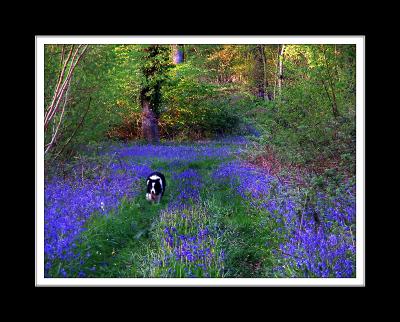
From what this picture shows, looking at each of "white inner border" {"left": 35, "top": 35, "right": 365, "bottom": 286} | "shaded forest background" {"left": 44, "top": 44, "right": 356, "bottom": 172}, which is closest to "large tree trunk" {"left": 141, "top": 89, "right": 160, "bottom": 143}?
"shaded forest background" {"left": 44, "top": 44, "right": 356, "bottom": 172}

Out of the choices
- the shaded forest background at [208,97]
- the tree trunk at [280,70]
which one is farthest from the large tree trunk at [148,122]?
the tree trunk at [280,70]

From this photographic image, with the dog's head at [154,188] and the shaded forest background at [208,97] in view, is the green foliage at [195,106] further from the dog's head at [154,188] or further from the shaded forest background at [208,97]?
the dog's head at [154,188]

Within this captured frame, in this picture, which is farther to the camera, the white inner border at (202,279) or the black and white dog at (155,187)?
the black and white dog at (155,187)

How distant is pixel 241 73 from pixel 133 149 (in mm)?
1816

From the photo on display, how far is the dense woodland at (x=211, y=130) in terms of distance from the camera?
5508 millimetres

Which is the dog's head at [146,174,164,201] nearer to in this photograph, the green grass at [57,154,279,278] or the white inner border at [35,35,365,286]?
the green grass at [57,154,279,278]

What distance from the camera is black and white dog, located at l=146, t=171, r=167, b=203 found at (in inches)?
259

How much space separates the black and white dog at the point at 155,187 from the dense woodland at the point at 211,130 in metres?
0.15

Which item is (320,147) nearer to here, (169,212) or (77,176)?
(169,212)

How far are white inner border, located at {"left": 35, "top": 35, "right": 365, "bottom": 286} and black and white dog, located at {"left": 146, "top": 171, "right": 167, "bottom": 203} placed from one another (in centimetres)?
162

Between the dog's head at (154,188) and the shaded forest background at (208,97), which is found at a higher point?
the shaded forest background at (208,97)

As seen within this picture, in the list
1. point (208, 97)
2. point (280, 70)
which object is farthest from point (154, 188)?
point (280, 70)

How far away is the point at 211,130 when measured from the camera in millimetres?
6324

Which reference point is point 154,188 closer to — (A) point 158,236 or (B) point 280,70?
(A) point 158,236
